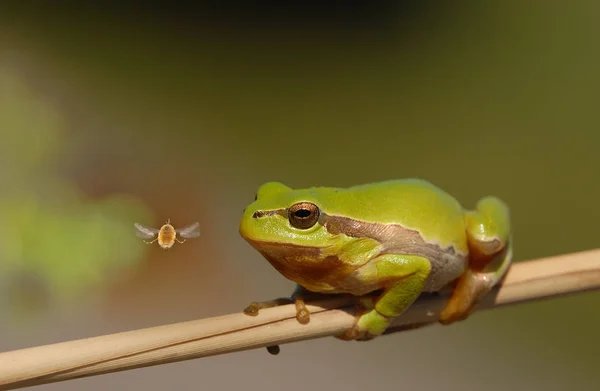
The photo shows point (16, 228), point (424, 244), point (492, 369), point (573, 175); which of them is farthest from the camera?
point (573, 175)

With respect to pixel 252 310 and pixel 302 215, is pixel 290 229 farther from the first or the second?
pixel 252 310

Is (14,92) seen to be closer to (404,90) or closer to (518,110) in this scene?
(404,90)

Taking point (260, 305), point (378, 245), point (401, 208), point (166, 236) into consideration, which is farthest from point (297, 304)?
point (166, 236)

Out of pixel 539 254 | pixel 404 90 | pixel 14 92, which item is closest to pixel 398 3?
pixel 404 90

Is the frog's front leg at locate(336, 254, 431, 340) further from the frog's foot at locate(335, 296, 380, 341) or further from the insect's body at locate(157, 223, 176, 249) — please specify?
the insect's body at locate(157, 223, 176, 249)

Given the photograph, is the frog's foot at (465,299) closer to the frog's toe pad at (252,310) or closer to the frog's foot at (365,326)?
the frog's foot at (365,326)

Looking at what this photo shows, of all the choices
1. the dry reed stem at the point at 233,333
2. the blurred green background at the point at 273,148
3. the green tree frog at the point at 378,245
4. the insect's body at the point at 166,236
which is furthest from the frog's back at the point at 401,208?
the blurred green background at the point at 273,148
